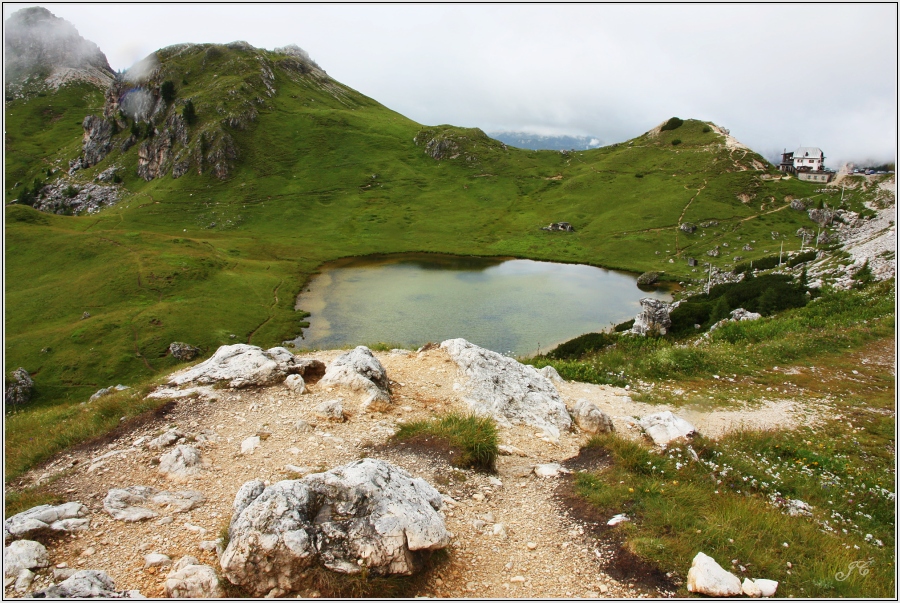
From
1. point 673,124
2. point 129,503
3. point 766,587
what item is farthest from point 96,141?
point 766,587

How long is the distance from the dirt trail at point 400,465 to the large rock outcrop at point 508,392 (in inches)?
29.0

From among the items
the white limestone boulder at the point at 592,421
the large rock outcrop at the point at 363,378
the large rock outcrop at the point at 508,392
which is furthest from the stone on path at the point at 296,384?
the white limestone boulder at the point at 592,421

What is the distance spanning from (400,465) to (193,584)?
5.80 metres

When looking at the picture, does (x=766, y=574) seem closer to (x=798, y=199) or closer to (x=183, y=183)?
(x=798, y=199)

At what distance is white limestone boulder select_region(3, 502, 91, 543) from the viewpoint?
29.9ft

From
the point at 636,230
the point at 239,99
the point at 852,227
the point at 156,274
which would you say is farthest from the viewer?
the point at 239,99

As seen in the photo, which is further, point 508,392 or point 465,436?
point 508,392

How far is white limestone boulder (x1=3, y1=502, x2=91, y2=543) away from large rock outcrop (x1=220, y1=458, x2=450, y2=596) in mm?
3973

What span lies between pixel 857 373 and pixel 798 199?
11508 cm

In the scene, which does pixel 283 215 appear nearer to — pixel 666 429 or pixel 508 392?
pixel 508 392

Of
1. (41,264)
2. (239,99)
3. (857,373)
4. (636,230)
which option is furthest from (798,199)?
(239,99)

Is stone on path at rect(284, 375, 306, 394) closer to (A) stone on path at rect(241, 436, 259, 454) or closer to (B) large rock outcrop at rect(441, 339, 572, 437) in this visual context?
(A) stone on path at rect(241, 436, 259, 454)

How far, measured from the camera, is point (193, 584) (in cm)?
810

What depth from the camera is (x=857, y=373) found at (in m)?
23.5
